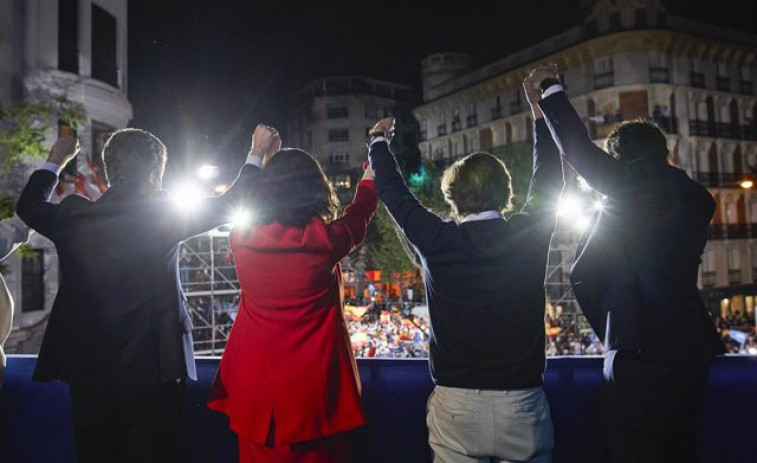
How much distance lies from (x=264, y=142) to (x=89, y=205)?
0.72m

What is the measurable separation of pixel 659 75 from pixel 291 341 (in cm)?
3417

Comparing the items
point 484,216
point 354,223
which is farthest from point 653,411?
point 354,223

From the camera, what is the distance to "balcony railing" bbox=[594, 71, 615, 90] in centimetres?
3092

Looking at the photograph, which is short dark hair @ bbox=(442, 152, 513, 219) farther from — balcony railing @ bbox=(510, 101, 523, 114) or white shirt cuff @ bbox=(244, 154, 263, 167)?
balcony railing @ bbox=(510, 101, 523, 114)

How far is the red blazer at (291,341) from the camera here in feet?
6.41

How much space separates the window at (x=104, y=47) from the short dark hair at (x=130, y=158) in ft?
47.6

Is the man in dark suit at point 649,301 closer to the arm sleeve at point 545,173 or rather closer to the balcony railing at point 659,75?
the arm sleeve at point 545,173

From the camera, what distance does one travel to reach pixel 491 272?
194cm

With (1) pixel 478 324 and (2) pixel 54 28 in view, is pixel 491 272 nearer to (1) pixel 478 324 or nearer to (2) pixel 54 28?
(1) pixel 478 324

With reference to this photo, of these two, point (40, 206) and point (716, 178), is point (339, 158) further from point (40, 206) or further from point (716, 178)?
point (40, 206)

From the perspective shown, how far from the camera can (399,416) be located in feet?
8.45

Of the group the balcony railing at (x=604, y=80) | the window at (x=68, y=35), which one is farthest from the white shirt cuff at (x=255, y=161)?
the balcony railing at (x=604, y=80)

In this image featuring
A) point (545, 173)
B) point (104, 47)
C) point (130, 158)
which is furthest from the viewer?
point (104, 47)

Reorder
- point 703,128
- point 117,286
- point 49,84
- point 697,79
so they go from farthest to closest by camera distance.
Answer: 1. point 697,79
2. point 703,128
3. point 49,84
4. point 117,286
